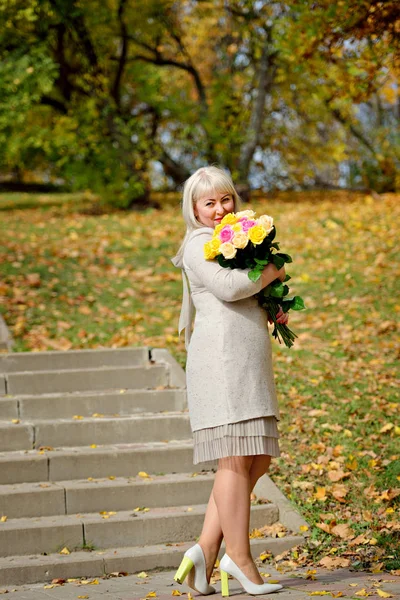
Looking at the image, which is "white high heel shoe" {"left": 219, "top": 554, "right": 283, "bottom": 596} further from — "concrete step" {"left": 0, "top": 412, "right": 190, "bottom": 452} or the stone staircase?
"concrete step" {"left": 0, "top": 412, "right": 190, "bottom": 452}

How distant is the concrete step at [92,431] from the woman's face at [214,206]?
2.62 m

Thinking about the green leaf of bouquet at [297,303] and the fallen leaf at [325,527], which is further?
the fallen leaf at [325,527]

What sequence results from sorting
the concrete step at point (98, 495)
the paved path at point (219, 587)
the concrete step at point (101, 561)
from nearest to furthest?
the paved path at point (219, 587) → the concrete step at point (101, 561) → the concrete step at point (98, 495)

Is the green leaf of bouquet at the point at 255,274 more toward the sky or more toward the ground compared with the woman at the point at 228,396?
more toward the sky

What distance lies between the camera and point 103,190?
17781 millimetres

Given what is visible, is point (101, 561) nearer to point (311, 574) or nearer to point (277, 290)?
point (311, 574)

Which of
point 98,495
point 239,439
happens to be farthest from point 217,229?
point 98,495

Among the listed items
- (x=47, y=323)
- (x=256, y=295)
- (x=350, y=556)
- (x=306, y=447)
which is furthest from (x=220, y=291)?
(x=47, y=323)

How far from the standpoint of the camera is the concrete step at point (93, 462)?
566cm

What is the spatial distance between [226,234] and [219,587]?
6.26 feet

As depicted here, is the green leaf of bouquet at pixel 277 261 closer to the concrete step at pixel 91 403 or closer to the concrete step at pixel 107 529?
the concrete step at pixel 107 529

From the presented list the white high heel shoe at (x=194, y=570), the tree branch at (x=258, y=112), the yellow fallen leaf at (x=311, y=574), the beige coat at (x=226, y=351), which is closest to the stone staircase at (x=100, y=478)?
the yellow fallen leaf at (x=311, y=574)

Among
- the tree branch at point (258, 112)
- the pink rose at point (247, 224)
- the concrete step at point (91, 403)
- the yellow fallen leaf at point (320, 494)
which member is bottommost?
the yellow fallen leaf at point (320, 494)

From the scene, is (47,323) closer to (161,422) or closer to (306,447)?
(161,422)
